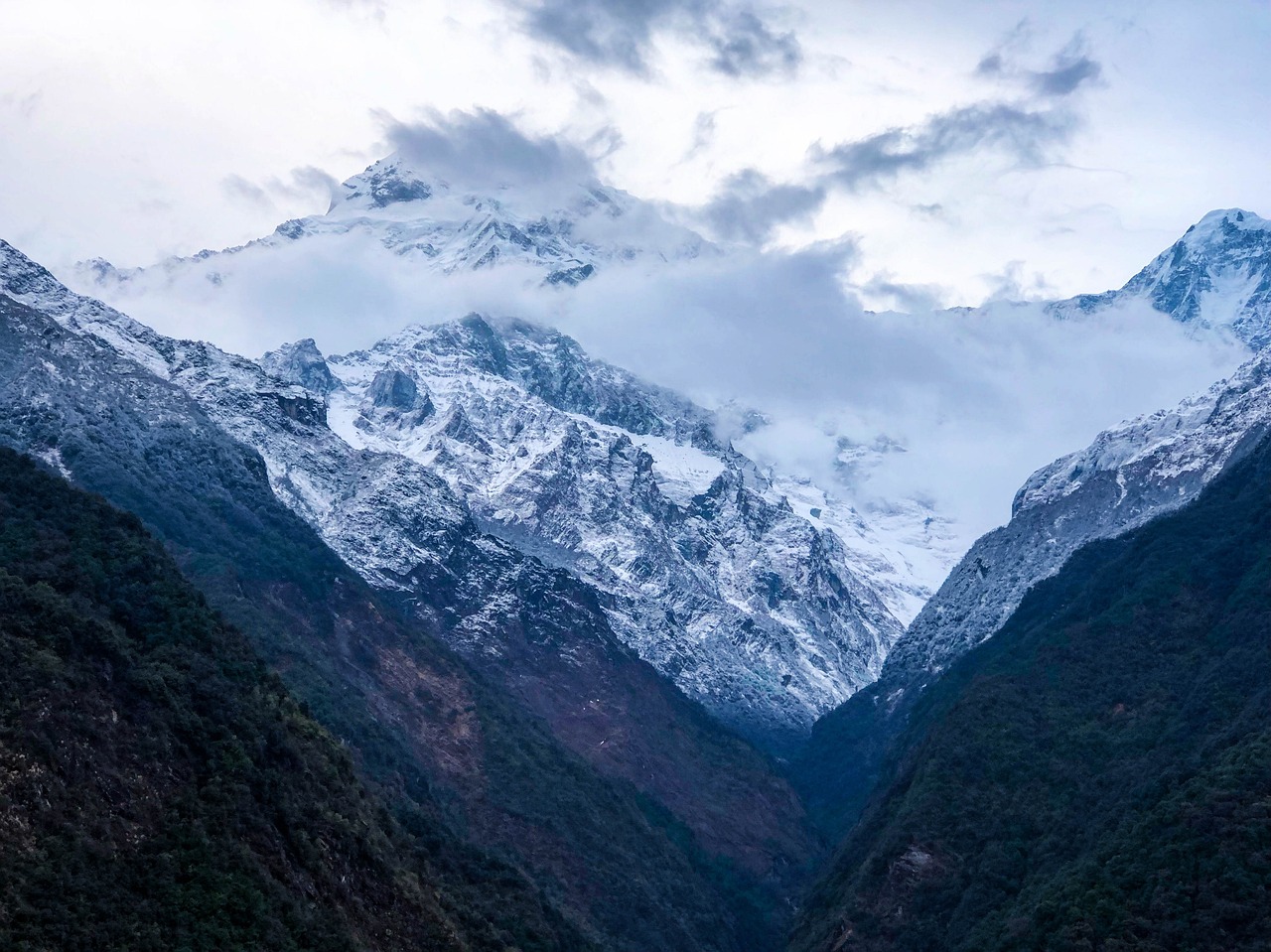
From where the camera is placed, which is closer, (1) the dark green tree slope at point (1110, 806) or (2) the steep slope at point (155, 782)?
(2) the steep slope at point (155, 782)

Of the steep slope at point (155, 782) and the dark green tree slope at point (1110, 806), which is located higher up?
the dark green tree slope at point (1110, 806)

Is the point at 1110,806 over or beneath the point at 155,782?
over

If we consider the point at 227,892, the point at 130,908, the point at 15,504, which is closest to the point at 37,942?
the point at 130,908

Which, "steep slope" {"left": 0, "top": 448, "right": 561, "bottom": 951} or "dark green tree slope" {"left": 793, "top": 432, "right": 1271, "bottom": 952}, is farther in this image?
"dark green tree slope" {"left": 793, "top": 432, "right": 1271, "bottom": 952}

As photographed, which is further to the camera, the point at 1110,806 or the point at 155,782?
the point at 1110,806

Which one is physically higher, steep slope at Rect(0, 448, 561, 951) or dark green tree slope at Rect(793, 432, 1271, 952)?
dark green tree slope at Rect(793, 432, 1271, 952)
